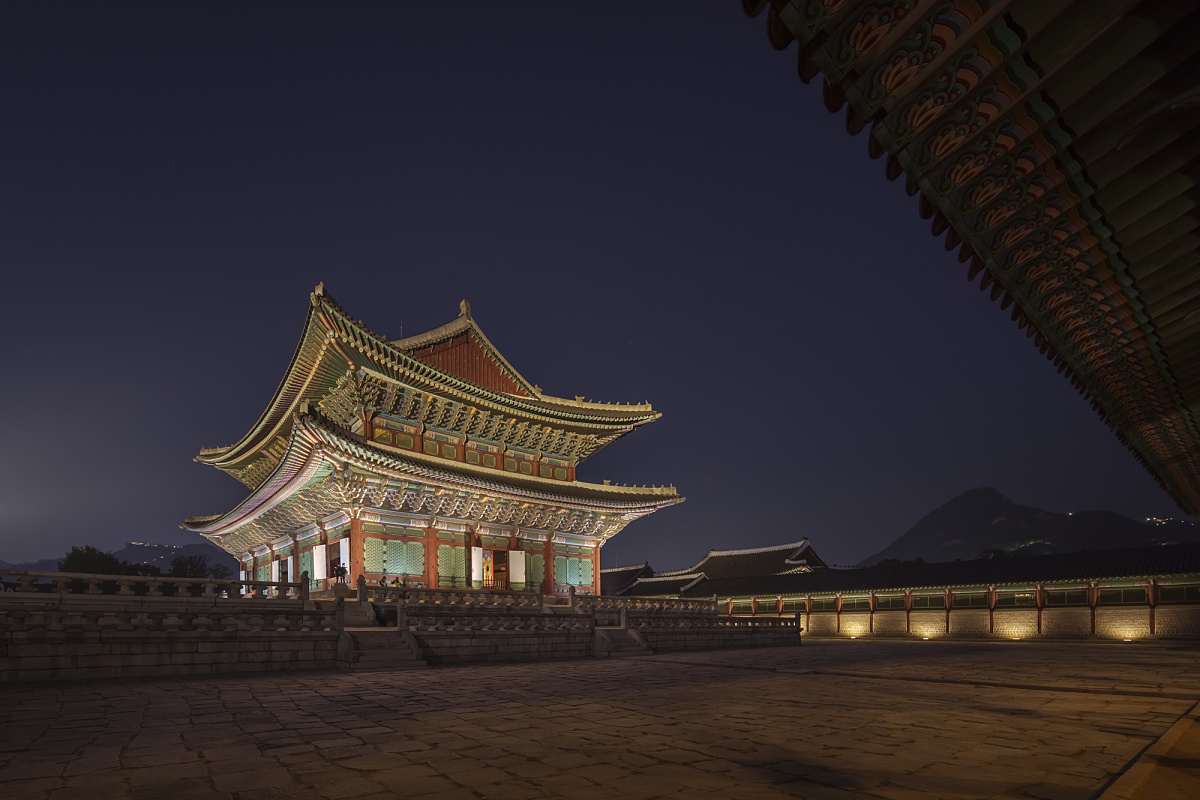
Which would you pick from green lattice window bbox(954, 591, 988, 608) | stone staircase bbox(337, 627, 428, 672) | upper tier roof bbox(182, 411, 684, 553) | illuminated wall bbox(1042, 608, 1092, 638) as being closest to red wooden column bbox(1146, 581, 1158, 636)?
illuminated wall bbox(1042, 608, 1092, 638)

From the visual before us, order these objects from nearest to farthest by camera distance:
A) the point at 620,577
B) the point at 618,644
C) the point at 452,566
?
the point at 618,644 → the point at 452,566 → the point at 620,577

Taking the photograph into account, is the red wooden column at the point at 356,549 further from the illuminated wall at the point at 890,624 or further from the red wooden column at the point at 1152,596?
the red wooden column at the point at 1152,596

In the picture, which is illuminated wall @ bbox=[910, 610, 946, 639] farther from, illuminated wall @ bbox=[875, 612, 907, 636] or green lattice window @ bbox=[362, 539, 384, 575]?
green lattice window @ bbox=[362, 539, 384, 575]

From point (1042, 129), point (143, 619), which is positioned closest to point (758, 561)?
point (143, 619)

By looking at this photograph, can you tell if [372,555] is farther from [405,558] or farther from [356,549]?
[405,558]

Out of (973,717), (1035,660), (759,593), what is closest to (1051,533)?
(759,593)

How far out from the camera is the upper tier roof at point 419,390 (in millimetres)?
25156

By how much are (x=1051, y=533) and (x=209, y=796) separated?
680 feet

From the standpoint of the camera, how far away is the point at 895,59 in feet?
13.4

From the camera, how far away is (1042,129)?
450 cm

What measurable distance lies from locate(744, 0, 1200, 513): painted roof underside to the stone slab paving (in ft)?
13.1

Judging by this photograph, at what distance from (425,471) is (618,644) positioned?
972 cm

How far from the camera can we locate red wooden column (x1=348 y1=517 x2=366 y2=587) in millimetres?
24734

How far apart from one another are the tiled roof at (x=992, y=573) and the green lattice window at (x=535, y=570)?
14.8 metres
